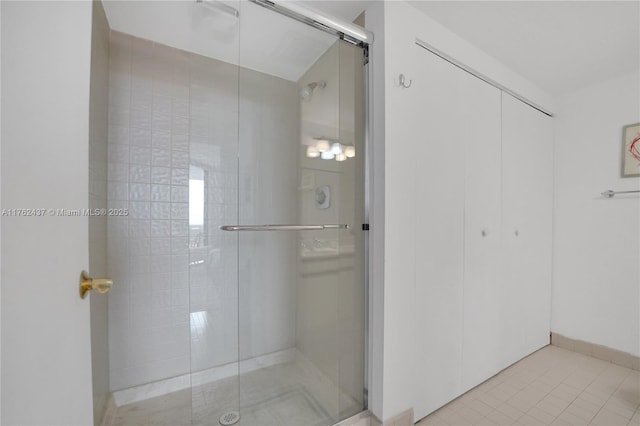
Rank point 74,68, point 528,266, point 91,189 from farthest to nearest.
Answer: point 528,266
point 91,189
point 74,68

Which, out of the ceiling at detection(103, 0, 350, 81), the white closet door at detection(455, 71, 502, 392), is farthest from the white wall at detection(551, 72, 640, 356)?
the ceiling at detection(103, 0, 350, 81)

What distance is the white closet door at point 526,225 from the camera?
1966mm

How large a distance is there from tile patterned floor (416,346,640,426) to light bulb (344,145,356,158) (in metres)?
1.51

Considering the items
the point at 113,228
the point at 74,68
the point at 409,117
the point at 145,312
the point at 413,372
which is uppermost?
the point at 409,117

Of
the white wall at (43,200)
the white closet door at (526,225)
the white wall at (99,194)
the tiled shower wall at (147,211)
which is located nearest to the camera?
the white wall at (43,200)

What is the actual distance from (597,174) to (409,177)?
2.01m

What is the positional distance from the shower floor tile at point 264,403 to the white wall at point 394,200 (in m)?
0.26

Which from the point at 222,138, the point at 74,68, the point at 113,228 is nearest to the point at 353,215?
the point at 222,138

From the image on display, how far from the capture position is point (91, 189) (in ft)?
4.19

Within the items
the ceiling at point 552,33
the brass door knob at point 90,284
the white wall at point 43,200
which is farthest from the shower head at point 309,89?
the brass door knob at point 90,284

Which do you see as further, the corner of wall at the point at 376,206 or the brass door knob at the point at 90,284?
the corner of wall at the point at 376,206

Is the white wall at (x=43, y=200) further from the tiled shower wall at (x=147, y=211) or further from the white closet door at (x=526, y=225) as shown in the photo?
the white closet door at (x=526, y=225)

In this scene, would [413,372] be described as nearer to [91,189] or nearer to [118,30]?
[91,189]

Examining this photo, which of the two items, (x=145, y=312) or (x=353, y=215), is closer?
(x=353, y=215)
